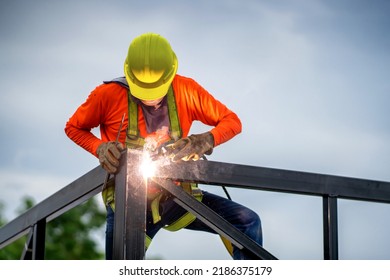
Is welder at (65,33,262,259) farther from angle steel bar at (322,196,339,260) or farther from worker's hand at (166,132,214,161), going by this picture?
angle steel bar at (322,196,339,260)

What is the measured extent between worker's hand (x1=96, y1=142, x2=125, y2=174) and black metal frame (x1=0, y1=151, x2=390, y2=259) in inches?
1.9

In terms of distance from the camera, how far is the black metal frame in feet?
13.4

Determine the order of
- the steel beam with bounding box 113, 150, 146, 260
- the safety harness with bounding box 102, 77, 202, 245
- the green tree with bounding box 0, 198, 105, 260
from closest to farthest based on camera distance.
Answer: the steel beam with bounding box 113, 150, 146, 260 < the safety harness with bounding box 102, 77, 202, 245 < the green tree with bounding box 0, 198, 105, 260

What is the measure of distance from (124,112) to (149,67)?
0.98 ft

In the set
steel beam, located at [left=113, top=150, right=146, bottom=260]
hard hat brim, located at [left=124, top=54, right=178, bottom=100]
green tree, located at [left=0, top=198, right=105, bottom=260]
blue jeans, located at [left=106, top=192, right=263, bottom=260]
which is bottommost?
steel beam, located at [left=113, top=150, right=146, bottom=260]

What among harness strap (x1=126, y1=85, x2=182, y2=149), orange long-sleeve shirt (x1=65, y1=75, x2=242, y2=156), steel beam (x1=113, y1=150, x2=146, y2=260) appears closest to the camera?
steel beam (x1=113, y1=150, x2=146, y2=260)

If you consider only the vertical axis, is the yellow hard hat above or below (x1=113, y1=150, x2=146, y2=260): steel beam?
above

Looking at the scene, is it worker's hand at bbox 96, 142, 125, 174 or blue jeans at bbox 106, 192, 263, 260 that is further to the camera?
blue jeans at bbox 106, 192, 263, 260

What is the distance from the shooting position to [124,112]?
17.4 feet

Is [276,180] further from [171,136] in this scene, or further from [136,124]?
[136,124]

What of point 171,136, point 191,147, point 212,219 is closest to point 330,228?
point 212,219

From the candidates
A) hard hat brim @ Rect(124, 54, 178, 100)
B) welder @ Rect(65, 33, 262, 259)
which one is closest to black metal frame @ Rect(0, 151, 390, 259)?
welder @ Rect(65, 33, 262, 259)

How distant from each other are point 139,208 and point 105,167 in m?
0.28

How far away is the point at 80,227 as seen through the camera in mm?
38062
